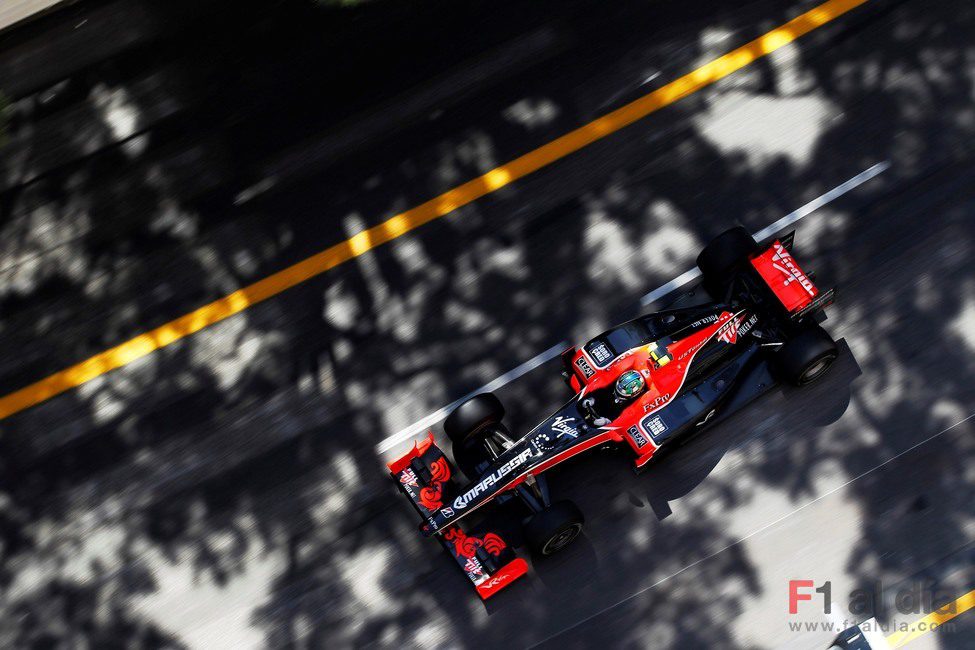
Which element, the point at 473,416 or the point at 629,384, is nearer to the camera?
the point at 629,384

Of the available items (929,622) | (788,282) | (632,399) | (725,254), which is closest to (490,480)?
(632,399)

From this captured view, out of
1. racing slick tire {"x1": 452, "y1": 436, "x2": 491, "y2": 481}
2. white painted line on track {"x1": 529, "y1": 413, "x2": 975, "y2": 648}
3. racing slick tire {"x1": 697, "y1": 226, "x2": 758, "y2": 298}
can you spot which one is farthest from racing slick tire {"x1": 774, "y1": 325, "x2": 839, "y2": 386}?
racing slick tire {"x1": 452, "y1": 436, "x2": 491, "y2": 481}

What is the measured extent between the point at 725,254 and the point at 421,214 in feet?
11.0

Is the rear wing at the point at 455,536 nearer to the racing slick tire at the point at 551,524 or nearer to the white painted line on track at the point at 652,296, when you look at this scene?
the racing slick tire at the point at 551,524

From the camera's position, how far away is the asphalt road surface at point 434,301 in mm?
10047

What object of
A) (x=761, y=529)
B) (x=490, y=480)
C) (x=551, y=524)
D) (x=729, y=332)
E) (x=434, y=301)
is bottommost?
(x=761, y=529)

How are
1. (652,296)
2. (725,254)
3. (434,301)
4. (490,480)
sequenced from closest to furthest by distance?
(490,480), (725,254), (652,296), (434,301)

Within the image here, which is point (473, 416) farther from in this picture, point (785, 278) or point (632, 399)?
point (785, 278)

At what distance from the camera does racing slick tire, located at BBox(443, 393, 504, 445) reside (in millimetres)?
9820

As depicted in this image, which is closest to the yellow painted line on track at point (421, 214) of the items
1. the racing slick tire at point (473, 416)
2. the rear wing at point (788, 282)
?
the racing slick tire at point (473, 416)

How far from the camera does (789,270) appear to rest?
980 centimetres

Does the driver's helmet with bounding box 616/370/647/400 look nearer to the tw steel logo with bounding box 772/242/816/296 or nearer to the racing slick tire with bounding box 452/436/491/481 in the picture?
the racing slick tire with bounding box 452/436/491/481

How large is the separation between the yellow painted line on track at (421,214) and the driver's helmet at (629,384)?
2804 millimetres

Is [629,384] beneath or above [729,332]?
above
